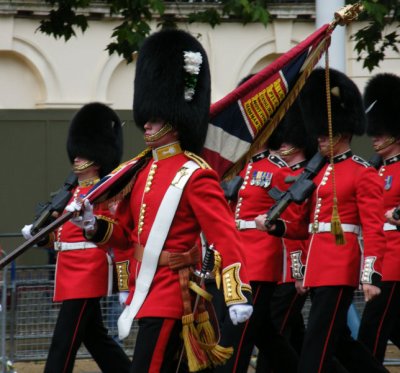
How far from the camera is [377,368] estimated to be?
7504 millimetres

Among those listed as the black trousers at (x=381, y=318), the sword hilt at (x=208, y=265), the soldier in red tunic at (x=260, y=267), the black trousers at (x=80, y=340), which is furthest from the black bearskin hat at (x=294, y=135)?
the sword hilt at (x=208, y=265)

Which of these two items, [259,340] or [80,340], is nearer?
[80,340]

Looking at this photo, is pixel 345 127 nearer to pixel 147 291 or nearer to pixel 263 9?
pixel 147 291

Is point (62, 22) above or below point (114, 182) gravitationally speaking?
above

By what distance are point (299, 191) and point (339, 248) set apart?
0.38 meters

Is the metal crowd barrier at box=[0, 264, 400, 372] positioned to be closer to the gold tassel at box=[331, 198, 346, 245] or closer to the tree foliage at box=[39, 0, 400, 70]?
the tree foliage at box=[39, 0, 400, 70]

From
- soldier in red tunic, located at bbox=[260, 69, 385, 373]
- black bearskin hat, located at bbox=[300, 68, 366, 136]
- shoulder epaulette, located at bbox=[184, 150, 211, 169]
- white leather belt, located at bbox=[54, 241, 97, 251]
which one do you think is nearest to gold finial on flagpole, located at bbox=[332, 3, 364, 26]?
soldier in red tunic, located at bbox=[260, 69, 385, 373]

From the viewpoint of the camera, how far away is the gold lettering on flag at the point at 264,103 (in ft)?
21.1

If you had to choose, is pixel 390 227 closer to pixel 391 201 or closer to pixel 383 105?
pixel 391 201

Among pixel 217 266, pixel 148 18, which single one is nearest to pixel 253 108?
pixel 217 266

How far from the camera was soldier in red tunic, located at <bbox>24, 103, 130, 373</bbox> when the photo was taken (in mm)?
7793

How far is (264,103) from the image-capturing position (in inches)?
255

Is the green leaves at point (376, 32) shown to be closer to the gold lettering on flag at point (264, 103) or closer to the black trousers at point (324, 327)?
the black trousers at point (324, 327)

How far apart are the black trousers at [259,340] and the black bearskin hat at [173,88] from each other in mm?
2011
